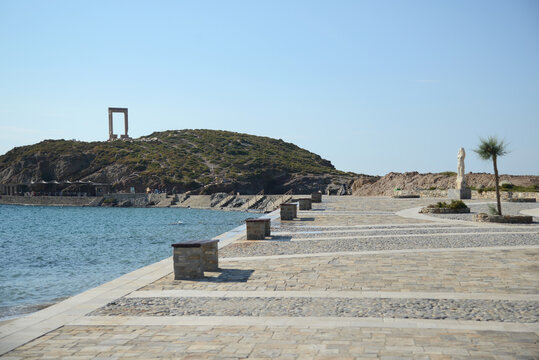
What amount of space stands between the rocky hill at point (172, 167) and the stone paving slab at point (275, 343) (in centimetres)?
7458

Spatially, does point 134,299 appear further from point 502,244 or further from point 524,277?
point 502,244

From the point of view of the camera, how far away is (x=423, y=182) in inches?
2283

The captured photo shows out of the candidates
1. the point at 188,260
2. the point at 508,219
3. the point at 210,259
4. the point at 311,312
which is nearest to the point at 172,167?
the point at 508,219

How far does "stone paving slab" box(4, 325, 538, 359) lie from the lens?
5.16 m

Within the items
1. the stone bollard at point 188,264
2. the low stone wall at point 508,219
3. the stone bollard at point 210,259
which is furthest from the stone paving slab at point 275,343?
the low stone wall at point 508,219

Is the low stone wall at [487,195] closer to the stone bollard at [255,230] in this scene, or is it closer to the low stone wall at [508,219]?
the low stone wall at [508,219]

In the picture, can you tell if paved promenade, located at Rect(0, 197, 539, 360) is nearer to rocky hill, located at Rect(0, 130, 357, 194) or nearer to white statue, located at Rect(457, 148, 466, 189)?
white statue, located at Rect(457, 148, 466, 189)

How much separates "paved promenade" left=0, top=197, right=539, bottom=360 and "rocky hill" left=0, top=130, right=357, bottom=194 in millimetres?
70203

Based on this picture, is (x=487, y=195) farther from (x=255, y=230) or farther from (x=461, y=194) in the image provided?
(x=255, y=230)

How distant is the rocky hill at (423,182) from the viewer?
52.1 m

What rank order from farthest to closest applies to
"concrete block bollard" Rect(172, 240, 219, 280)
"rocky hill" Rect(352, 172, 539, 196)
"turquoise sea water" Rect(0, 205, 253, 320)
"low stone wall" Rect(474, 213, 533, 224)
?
"rocky hill" Rect(352, 172, 539, 196) → "low stone wall" Rect(474, 213, 533, 224) → "turquoise sea water" Rect(0, 205, 253, 320) → "concrete block bollard" Rect(172, 240, 219, 280)

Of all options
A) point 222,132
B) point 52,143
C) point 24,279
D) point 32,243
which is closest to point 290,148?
point 222,132

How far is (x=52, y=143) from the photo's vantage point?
115m

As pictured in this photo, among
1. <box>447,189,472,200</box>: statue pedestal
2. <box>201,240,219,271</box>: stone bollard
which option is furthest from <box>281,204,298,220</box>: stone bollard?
→ <box>447,189,472,200</box>: statue pedestal
